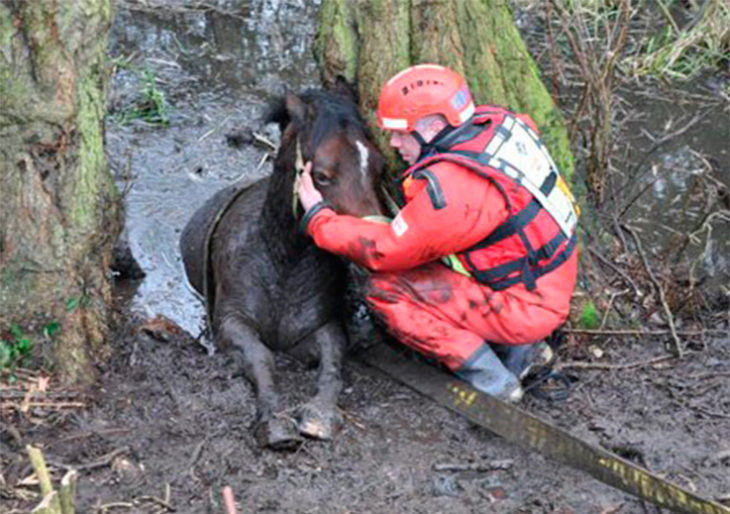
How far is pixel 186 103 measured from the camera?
10336mm

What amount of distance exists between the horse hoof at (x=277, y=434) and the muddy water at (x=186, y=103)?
2.04m

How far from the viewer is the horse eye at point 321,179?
6.46m

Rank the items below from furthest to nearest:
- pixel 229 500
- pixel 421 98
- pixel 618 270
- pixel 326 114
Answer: pixel 618 270 → pixel 326 114 → pixel 421 98 → pixel 229 500

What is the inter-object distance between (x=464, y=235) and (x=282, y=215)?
1.46 m

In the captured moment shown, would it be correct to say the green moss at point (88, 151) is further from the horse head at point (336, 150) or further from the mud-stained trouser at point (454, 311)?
the mud-stained trouser at point (454, 311)

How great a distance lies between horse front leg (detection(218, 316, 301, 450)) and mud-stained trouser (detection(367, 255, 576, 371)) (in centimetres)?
73

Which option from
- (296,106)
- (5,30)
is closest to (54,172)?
(5,30)

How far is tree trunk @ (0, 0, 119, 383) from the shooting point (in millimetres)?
5691

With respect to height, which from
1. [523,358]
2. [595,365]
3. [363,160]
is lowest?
[595,365]

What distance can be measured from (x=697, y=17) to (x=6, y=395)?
8590 millimetres

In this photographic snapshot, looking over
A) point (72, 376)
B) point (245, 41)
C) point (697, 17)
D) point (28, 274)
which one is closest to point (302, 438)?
point (72, 376)

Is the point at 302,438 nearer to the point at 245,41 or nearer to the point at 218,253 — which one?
the point at 218,253

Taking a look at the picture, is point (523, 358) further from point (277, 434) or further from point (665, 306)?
point (277, 434)

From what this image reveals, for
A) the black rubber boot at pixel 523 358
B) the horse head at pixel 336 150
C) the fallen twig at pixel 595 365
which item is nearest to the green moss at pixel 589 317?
the fallen twig at pixel 595 365
